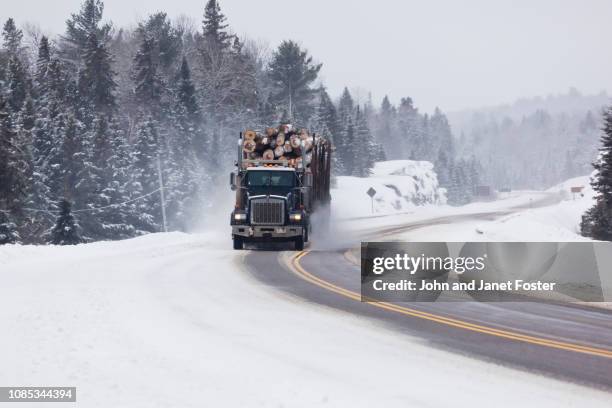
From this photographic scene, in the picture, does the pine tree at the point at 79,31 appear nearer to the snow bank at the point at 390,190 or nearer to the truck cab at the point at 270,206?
the snow bank at the point at 390,190

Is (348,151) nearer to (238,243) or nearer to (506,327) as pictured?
(238,243)

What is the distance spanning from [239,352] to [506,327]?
387cm

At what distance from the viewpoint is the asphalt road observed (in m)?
7.40

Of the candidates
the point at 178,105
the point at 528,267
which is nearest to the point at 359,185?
the point at 178,105

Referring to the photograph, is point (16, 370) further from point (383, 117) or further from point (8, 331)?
point (383, 117)

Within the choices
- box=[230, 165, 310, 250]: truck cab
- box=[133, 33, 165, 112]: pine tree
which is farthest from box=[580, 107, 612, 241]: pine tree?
box=[133, 33, 165, 112]: pine tree

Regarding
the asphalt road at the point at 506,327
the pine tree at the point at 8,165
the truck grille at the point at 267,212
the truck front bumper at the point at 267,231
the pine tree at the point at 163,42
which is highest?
the pine tree at the point at 163,42

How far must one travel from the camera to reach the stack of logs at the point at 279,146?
76.8 feet

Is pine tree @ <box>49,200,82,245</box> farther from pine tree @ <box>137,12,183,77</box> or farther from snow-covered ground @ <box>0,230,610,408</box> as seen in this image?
pine tree @ <box>137,12,183,77</box>

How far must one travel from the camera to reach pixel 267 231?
842 inches

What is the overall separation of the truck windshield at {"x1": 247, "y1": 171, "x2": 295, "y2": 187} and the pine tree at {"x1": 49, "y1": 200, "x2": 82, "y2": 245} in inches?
697

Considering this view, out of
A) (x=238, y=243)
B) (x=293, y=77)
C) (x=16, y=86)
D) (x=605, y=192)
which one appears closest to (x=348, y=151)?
(x=293, y=77)

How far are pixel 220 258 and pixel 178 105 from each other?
5178 cm

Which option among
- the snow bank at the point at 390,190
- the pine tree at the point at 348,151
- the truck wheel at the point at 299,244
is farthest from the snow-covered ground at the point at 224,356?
the pine tree at the point at 348,151
